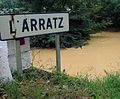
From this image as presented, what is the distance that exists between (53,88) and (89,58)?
6507 millimetres

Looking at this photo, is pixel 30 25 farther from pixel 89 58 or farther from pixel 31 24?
pixel 89 58

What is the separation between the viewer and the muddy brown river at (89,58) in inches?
297

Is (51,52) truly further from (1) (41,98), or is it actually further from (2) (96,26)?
(1) (41,98)

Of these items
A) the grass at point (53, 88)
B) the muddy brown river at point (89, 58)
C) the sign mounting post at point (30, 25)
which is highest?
the sign mounting post at point (30, 25)

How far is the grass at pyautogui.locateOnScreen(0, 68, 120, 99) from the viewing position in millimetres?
2678

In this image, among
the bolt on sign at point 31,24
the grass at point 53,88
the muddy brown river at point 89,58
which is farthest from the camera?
the muddy brown river at point 89,58

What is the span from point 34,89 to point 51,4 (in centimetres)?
989

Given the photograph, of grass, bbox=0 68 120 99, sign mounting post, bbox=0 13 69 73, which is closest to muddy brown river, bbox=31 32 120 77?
grass, bbox=0 68 120 99

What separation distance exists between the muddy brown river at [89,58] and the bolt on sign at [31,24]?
3462mm

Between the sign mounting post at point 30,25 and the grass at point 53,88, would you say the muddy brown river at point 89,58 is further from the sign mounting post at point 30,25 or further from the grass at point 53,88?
the sign mounting post at point 30,25

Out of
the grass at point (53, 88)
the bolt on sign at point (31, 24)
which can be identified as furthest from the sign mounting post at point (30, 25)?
the grass at point (53, 88)

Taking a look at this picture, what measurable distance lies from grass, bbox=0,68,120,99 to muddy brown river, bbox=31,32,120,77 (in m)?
3.27

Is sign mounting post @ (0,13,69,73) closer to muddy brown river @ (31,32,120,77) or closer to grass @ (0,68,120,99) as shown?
grass @ (0,68,120,99)

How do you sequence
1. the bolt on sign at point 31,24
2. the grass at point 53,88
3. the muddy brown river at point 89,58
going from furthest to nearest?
the muddy brown river at point 89,58, the bolt on sign at point 31,24, the grass at point 53,88
